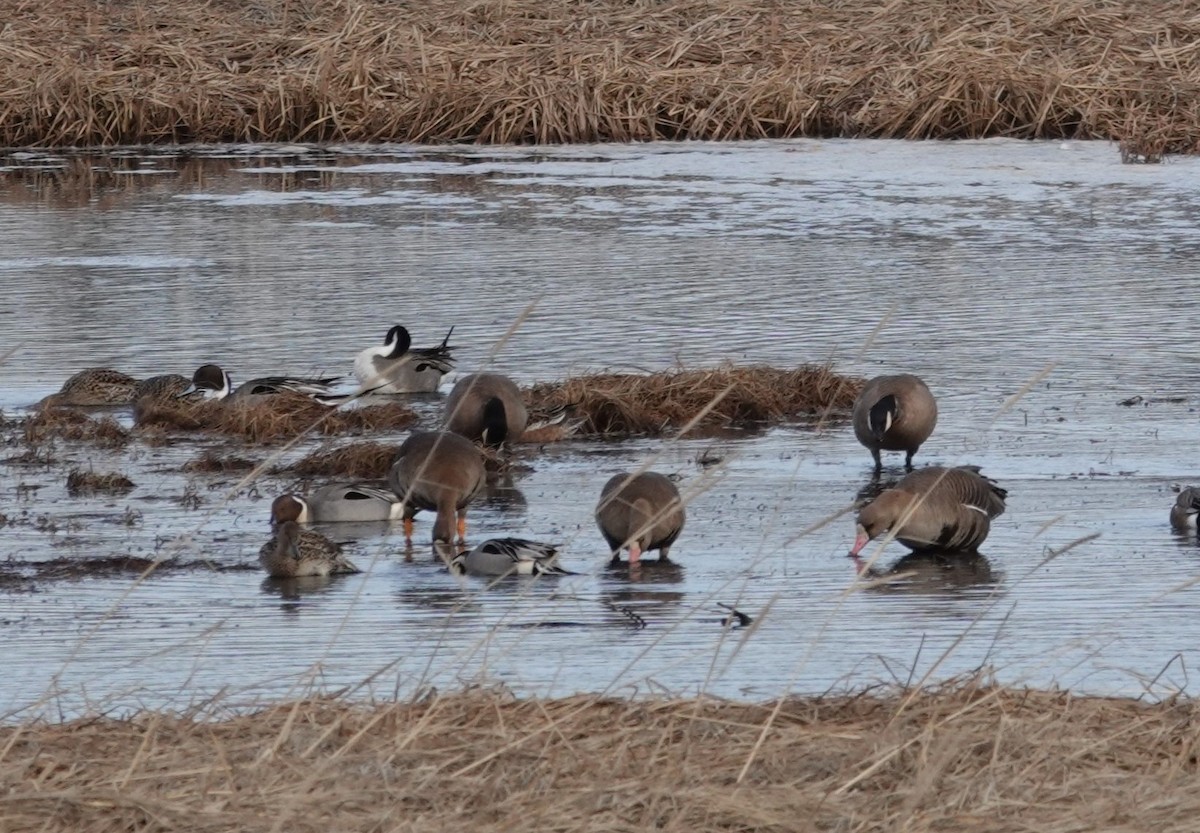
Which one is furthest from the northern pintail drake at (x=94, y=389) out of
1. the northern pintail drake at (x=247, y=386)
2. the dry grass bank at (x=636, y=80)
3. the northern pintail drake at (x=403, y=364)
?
the dry grass bank at (x=636, y=80)

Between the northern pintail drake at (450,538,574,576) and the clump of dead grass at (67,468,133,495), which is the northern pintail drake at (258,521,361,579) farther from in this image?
the clump of dead grass at (67,468,133,495)

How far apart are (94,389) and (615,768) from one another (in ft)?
25.4

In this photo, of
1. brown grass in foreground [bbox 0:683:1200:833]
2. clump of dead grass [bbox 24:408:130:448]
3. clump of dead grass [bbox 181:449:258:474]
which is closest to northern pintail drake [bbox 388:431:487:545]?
clump of dead grass [bbox 181:449:258:474]

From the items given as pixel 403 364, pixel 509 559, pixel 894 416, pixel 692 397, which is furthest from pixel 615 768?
pixel 403 364

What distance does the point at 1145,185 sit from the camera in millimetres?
20000

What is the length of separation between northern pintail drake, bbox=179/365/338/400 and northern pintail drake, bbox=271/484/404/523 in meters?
2.15

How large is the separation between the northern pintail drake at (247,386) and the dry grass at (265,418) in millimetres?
93

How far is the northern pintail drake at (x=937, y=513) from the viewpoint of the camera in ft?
Answer: 27.4

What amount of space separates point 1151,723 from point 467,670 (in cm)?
219

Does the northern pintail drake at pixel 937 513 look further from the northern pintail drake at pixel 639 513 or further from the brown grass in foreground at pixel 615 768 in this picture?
the brown grass in foreground at pixel 615 768

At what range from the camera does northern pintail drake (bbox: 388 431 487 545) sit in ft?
28.6

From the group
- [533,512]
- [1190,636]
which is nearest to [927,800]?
[1190,636]

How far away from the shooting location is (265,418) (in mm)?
10953

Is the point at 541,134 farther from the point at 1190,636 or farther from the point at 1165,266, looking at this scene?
the point at 1190,636
